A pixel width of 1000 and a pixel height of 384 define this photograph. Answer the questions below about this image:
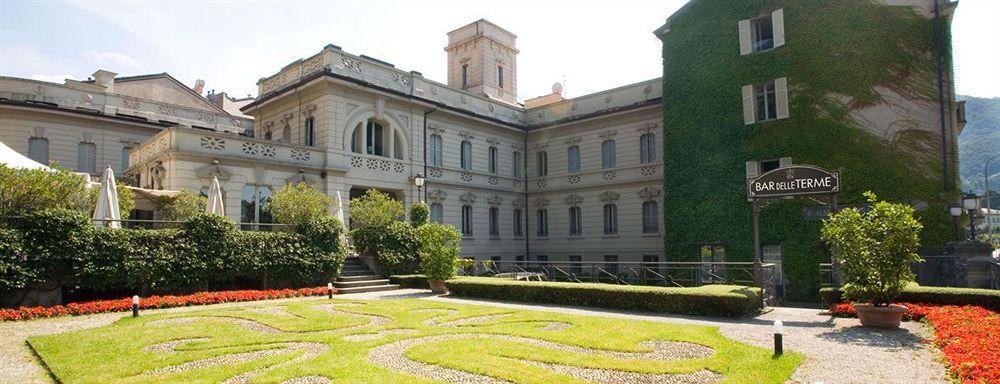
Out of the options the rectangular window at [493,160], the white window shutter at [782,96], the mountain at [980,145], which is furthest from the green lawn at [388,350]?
the mountain at [980,145]

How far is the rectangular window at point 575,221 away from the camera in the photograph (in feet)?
116

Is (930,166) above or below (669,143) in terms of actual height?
below

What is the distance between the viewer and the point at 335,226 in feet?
74.0

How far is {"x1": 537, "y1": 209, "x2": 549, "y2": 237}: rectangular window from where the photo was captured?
3688 cm

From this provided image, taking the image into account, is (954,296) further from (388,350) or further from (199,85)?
(199,85)

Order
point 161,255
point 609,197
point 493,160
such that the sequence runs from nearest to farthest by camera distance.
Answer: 1. point 161,255
2. point 609,197
3. point 493,160

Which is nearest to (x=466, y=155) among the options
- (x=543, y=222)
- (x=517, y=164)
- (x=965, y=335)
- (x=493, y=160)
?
(x=493, y=160)

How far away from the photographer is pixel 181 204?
21812 millimetres

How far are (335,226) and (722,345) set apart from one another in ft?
52.8

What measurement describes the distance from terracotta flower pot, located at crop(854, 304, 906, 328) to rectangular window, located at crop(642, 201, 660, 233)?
20.0 metres

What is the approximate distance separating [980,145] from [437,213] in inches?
8228

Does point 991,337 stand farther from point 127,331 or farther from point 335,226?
point 335,226

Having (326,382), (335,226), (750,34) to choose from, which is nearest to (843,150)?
(750,34)

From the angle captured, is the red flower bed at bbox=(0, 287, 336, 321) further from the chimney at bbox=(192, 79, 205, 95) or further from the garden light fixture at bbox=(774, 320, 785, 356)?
the chimney at bbox=(192, 79, 205, 95)
